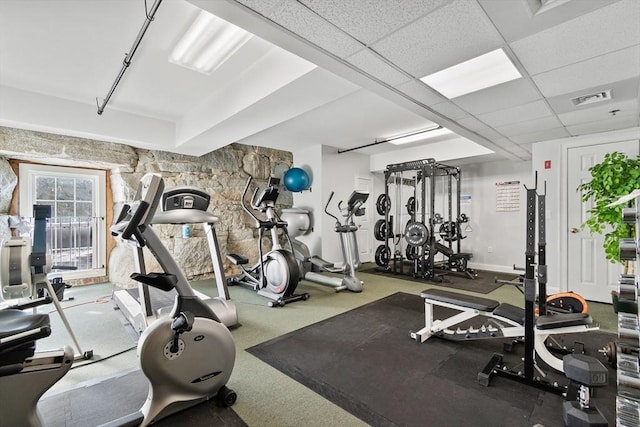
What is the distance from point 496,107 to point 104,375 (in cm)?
441

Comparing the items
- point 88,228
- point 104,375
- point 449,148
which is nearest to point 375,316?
point 104,375

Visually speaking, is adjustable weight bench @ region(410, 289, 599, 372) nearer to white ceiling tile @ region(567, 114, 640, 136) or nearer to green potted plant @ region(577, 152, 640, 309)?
green potted plant @ region(577, 152, 640, 309)

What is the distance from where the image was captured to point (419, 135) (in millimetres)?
5324

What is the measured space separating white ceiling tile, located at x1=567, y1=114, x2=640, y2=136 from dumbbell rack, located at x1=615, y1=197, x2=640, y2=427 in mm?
3125

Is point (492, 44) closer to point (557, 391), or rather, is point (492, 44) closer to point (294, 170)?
point (557, 391)

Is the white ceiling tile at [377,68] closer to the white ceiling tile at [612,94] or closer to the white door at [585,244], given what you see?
the white ceiling tile at [612,94]

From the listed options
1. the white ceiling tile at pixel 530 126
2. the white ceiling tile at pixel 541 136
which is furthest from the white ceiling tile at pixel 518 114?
the white ceiling tile at pixel 541 136

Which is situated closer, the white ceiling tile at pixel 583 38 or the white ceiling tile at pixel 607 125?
the white ceiling tile at pixel 583 38

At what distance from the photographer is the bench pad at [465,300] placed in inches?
99.6

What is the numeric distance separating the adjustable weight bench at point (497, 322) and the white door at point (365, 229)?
3914 mm

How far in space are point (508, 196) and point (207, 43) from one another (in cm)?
640

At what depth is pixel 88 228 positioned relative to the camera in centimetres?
492

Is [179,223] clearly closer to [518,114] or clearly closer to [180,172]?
[180,172]

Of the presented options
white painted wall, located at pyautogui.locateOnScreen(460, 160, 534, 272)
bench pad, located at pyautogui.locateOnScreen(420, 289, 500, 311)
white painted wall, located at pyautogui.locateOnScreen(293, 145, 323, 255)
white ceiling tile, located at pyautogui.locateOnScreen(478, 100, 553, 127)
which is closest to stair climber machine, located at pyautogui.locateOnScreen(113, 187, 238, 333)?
bench pad, located at pyautogui.locateOnScreen(420, 289, 500, 311)
